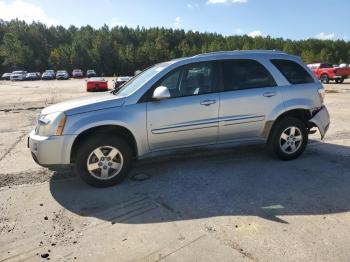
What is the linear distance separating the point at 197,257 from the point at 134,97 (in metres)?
2.67

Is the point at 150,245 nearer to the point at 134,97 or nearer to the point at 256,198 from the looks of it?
the point at 256,198

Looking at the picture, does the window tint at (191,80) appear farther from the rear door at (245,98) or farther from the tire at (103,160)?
the tire at (103,160)

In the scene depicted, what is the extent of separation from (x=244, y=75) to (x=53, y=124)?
3.00 metres

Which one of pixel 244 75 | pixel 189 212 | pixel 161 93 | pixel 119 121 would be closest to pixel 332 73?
pixel 244 75

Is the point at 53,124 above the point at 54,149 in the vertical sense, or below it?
above

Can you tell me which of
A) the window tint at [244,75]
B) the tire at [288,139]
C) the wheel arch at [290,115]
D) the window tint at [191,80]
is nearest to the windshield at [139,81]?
the window tint at [191,80]

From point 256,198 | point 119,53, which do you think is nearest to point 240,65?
point 256,198

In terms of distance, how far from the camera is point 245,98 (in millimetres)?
6000

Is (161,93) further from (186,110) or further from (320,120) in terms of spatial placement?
(320,120)

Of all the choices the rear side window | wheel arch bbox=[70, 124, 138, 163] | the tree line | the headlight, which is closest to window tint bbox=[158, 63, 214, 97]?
wheel arch bbox=[70, 124, 138, 163]

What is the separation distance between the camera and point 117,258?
11.7 feet

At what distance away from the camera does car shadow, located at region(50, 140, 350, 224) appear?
14.9 ft

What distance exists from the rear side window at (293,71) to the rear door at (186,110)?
3.98 feet

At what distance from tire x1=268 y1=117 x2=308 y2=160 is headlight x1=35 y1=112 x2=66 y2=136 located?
3.29 m
